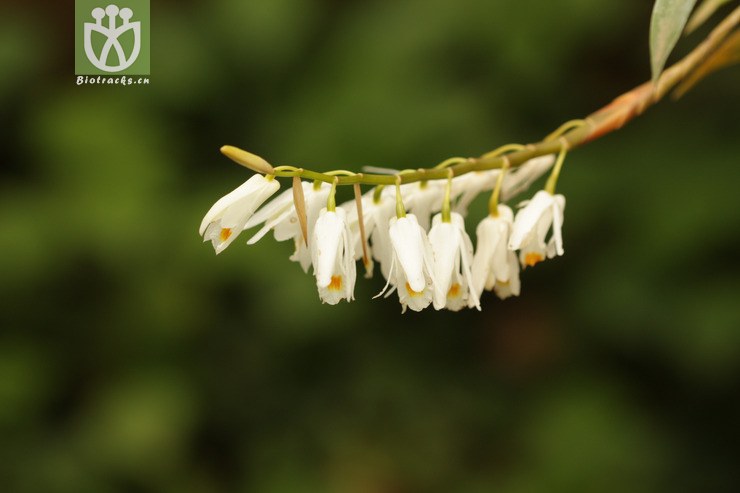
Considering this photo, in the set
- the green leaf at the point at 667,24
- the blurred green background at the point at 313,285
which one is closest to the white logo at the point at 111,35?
the green leaf at the point at 667,24

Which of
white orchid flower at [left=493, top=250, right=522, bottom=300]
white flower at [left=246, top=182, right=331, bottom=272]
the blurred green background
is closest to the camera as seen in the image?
white flower at [left=246, top=182, right=331, bottom=272]

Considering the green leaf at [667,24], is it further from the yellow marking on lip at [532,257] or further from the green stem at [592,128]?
the yellow marking on lip at [532,257]

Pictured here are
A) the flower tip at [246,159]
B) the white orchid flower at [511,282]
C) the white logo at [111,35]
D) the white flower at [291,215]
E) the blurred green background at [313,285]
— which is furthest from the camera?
the blurred green background at [313,285]

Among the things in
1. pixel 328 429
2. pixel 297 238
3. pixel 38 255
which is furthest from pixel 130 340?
pixel 297 238

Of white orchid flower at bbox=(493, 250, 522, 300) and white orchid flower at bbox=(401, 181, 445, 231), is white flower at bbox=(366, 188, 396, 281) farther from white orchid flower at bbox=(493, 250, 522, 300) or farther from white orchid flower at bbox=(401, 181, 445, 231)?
white orchid flower at bbox=(493, 250, 522, 300)

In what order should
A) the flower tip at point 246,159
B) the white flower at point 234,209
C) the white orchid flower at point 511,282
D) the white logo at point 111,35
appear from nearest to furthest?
the flower tip at point 246,159 < the white flower at point 234,209 < the white orchid flower at point 511,282 < the white logo at point 111,35

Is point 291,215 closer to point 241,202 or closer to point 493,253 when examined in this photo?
point 241,202

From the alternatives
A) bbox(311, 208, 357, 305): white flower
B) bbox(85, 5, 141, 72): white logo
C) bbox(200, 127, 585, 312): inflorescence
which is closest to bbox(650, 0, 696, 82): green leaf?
bbox(200, 127, 585, 312): inflorescence

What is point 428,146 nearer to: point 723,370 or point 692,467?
point 723,370
